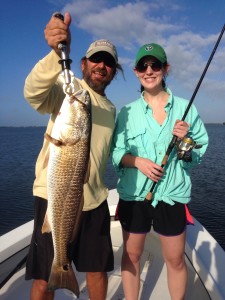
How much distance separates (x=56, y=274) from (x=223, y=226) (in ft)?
33.9

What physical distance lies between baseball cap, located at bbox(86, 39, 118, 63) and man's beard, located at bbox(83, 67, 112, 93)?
0.20m

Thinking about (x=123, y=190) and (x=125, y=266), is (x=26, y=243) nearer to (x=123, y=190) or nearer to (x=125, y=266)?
(x=125, y=266)

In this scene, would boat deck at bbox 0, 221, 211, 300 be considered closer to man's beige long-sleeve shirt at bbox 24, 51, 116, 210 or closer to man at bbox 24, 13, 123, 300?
man at bbox 24, 13, 123, 300

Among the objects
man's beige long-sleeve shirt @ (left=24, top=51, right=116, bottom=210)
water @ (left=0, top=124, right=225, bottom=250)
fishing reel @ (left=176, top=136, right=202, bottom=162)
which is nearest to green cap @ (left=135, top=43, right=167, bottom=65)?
man's beige long-sleeve shirt @ (left=24, top=51, right=116, bottom=210)

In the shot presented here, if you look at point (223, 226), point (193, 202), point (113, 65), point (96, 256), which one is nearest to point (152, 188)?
point (96, 256)

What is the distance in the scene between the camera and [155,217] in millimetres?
3369

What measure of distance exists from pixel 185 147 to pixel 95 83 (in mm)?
1264

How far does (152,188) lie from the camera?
132 inches

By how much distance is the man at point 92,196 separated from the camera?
2971 millimetres

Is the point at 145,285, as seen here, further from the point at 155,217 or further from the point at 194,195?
the point at 194,195

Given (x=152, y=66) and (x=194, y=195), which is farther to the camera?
(x=194, y=195)

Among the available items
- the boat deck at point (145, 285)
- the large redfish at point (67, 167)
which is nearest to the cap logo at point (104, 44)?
the large redfish at point (67, 167)

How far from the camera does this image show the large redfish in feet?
7.95

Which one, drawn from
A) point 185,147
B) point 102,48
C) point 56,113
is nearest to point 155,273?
point 185,147
